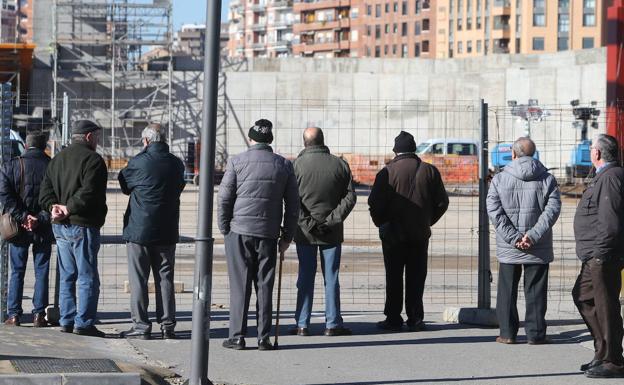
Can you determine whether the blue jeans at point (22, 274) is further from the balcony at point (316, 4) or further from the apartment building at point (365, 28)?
the balcony at point (316, 4)

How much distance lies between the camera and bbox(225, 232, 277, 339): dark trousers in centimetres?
1073

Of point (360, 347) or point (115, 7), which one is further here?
point (115, 7)

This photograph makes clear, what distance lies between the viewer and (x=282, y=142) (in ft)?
162

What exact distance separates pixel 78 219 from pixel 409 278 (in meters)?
3.22

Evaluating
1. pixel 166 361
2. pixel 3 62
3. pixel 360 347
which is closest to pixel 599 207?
pixel 360 347

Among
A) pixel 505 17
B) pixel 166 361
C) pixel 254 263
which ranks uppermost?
pixel 505 17

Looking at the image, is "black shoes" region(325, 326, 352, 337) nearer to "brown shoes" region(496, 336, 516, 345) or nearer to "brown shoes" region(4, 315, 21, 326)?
"brown shoes" region(496, 336, 516, 345)

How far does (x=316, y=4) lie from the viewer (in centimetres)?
16088

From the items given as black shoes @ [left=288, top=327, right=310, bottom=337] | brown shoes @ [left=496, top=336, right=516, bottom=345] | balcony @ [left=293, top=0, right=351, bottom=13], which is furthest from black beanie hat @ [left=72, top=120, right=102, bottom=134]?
balcony @ [left=293, top=0, right=351, bottom=13]

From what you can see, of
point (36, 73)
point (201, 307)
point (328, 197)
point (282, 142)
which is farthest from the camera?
point (36, 73)

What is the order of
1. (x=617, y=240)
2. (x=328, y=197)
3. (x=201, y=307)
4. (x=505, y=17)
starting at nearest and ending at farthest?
(x=201, y=307), (x=617, y=240), (x=328, y=197), (x=505, y=17)

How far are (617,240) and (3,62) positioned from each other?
49024mm

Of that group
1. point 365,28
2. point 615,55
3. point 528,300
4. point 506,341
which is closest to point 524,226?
point 528,300

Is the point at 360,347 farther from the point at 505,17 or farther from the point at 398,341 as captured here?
the point at 505,17
